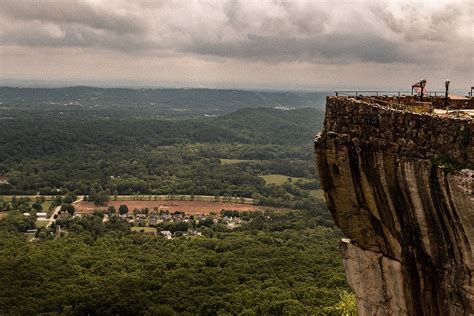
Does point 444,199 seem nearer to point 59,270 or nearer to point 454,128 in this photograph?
point 454,128

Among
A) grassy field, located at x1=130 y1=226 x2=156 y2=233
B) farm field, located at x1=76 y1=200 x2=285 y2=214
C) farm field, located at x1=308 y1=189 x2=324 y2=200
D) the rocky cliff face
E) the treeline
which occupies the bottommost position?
farm field, located at x1=308 y1=189 x2=324 y2=200

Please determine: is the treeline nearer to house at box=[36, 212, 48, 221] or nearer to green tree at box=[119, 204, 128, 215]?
house at box=[36, 212, 48, 221]

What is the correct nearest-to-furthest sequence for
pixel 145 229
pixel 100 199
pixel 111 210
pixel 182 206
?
pixel 145 229 → pixel 111 210 → pixel 182 206 → pixel 100 199

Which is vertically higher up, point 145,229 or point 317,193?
point 145,229

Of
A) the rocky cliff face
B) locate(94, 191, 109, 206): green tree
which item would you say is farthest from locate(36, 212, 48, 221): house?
the rocky cliff face

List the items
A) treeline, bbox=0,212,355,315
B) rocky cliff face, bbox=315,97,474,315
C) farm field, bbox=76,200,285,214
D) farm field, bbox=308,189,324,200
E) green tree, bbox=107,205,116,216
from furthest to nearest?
farm field, bbox=308,189,324,200, farm field, bbox=76,200,285,214, green tree, bbox=107,205,116,216, treeline, bbox=0,212,355,315, rocky cliff face, bbox=315,97,474,315

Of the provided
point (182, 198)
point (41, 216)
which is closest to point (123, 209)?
point (41, 216)

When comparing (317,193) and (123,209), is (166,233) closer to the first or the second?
(123,209)
